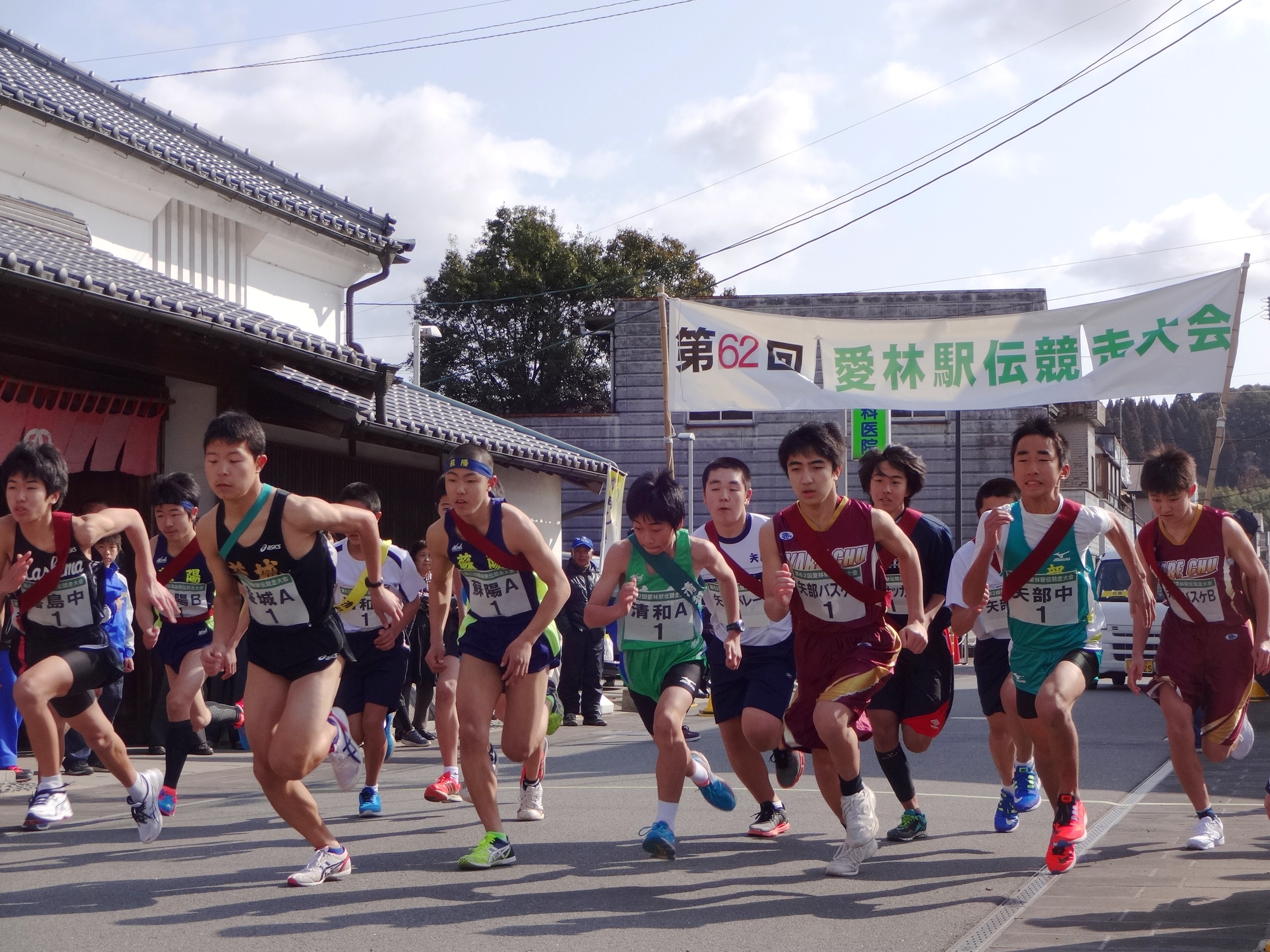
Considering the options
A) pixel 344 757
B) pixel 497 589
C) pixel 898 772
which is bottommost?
pixel 898 772

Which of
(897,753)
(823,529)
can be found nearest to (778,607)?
(823,529)

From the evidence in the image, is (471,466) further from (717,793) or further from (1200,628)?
(1200,628)

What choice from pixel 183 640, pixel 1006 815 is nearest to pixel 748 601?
pixel 1006 815

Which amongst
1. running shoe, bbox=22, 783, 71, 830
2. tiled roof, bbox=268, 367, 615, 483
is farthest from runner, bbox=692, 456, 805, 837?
tiled roof, bbox=268, 367, 615, 483

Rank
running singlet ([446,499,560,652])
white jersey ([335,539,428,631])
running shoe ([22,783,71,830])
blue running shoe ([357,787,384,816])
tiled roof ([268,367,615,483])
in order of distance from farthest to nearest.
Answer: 1. tiled roof ([268,367,615,483])
2. white jersey ([335,539,428,631])
3. blue running shoe ([357,787,384,816])
4. running shoe ([22,783,71,830])
5. running singlet ([446,499,560,652])

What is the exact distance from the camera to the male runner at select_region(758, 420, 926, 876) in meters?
5.92

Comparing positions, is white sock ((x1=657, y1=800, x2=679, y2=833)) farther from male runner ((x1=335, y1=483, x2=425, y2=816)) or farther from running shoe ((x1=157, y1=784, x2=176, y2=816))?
running shoe ((x1=157, y1=784, x2=176, y2=816))

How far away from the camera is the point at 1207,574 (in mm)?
6551

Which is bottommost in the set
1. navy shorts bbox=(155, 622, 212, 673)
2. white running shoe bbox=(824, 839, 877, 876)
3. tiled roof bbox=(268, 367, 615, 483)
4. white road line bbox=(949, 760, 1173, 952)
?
white road line bbox=(949, 760, 1173, 952)

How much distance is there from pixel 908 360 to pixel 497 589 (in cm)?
964

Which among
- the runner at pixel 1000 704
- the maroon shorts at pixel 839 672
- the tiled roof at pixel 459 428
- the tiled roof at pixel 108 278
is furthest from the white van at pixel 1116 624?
the maroon shorts at pixel 839 672

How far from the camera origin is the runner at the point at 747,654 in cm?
678

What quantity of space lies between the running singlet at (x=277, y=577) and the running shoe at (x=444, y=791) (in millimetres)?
2984

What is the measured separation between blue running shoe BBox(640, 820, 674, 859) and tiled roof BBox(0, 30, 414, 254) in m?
10.3
